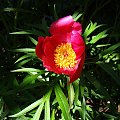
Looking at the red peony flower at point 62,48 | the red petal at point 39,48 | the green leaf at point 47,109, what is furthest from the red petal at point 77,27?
the green leaf at point 47,109

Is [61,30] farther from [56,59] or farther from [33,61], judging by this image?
[33,61]

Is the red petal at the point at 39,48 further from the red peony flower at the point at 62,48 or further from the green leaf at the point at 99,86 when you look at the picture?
the green leaf at the point at 99,86

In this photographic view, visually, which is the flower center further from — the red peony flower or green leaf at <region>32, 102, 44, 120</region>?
green leaf at <region>32, 102, 44, 120</region>

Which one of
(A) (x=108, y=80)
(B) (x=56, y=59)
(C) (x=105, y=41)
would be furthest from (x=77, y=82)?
(C) (x=105, y=41)

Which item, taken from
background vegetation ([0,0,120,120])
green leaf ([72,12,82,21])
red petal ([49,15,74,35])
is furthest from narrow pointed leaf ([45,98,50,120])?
green leaf ([72,12,82,21])

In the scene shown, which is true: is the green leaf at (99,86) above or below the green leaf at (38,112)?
above
